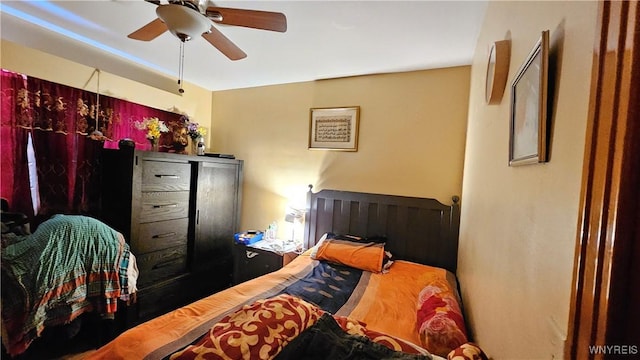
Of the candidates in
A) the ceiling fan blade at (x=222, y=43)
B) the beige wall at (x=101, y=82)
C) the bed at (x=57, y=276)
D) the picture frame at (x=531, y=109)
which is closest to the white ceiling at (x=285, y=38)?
the beige wall at (x=101, y=82)

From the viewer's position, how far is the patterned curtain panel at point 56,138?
1.95 metres

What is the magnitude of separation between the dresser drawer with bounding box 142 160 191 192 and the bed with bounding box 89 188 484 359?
126 centimetres

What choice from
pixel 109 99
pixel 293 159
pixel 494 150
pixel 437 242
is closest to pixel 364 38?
pixel 494 150

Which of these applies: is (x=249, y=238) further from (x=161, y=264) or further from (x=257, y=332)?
(x=257, y=332)

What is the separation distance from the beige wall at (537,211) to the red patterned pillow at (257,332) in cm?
70

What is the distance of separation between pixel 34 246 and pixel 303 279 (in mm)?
1664

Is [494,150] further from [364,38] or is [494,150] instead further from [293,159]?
[293,159]

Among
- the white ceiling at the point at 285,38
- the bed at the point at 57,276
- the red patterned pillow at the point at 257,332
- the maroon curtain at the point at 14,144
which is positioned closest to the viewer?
the red patterned pillow at the point at 257,332

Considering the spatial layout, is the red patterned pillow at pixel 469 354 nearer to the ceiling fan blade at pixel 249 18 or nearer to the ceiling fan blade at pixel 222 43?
the ceiling fan blade at pixel 249 18

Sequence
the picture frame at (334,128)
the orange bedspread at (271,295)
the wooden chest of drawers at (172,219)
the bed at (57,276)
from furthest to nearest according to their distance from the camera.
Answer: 1. the picture frame at (334,128)
2. the wooden chest of drawers at (172,219)
3. the bed at (57,276)
4. the orange bedspread at (271,295)

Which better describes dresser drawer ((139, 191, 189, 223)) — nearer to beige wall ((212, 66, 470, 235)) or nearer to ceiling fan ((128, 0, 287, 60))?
beige wall ((212, 66, 470, 235))

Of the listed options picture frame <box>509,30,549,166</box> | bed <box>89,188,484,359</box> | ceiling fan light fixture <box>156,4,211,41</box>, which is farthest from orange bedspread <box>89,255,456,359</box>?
ceiling fan light fixture <box>156,4,211,41</box>

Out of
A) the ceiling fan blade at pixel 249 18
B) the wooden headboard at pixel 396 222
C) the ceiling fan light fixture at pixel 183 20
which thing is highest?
the ceiling fan blade at pixel 249 18

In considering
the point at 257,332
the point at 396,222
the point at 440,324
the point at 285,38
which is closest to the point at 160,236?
the point at 257,332
